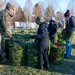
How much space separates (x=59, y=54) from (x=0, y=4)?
73.9 feet

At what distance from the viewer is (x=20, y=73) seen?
265 inches

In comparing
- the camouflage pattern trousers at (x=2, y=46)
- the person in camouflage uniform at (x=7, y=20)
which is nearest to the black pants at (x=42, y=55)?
the person in camouflage uniform at (x=7, y=20)

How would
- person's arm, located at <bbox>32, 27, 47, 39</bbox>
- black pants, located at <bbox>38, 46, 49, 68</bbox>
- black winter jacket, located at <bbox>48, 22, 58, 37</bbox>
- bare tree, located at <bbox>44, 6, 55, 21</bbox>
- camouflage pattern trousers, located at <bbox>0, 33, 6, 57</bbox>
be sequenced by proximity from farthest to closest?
1. bare tree, located at <bbox>44, 6, 55, 21</bbox>
2. black winter jacket, located at <bbox>48, 22, 58, 37</bbox>
3. camouflage pattern trousers, located at <bbox>0, 33, 6, 57</bbox>
4. black pants, located at <bbox>38, 46, 49, 68</bbox>
5. person's arm, located at <bbox>32, 27, 47, 39</bbox>

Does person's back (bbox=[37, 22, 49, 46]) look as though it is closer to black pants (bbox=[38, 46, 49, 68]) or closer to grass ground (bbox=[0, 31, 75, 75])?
black pants (bbox=[38, 46, 49, 68])

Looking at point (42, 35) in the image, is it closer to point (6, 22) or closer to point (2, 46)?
point (6, 22)

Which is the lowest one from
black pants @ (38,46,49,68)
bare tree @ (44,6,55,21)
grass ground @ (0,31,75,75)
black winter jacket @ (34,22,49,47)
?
grass ground @ (0,31,75,75)

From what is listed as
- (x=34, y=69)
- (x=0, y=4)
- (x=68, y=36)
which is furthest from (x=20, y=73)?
(x=0, y=4)

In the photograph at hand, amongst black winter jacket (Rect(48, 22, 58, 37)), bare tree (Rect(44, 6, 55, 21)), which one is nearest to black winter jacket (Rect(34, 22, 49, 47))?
black winter jacket (Rect(48, 22, 58, 37))

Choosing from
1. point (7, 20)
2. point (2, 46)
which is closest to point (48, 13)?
point (2, 46)

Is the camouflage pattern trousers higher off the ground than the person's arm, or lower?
lower

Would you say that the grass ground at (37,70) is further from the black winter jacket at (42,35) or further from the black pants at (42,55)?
the black winter jacket at (42,35)

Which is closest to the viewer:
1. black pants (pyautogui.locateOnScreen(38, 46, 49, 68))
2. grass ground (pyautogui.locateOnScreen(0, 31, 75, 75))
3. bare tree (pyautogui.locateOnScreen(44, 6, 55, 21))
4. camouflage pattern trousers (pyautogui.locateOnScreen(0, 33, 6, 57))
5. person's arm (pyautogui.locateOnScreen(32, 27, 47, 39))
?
grass ground (pyautogui.locateOnScreen(0, 31, 75, 75))

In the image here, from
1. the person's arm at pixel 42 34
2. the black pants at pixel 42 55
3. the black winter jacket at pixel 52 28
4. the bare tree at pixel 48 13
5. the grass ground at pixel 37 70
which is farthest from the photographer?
the bare tree at pixel 48 13

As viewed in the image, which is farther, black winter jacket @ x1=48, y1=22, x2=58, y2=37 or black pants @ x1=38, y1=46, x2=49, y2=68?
black winter jacket @ x1=48, y1=22, x2=58, y2=37
